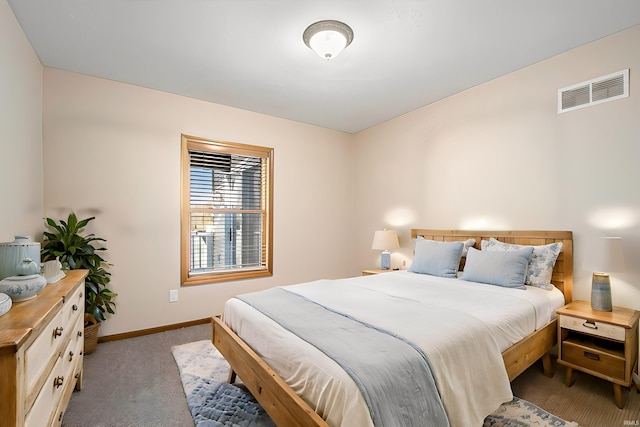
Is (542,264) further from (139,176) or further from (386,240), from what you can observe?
(139,176)

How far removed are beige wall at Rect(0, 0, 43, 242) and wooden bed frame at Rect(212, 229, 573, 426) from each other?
1615 mm

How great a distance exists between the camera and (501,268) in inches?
102

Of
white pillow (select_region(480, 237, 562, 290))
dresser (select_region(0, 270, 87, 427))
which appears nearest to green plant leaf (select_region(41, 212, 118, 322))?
dresser (select_region(0, 270, 87, 427))

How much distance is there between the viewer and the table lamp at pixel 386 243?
3.93 metres

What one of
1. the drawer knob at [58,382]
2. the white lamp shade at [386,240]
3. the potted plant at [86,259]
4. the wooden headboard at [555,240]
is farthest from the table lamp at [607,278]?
the potted plant at [86,259]

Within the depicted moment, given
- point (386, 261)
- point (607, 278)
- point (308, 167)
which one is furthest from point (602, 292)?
point (308, 167)

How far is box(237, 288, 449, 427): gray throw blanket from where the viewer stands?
3.94 ft

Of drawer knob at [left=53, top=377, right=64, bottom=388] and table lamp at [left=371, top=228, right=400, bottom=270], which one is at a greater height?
table lamp at [left=371, top=228, right=400, bottom=270]

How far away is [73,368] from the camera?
189 cm

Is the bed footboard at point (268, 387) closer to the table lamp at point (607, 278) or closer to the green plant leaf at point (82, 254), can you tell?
the green plant leaf at point (82, 254)

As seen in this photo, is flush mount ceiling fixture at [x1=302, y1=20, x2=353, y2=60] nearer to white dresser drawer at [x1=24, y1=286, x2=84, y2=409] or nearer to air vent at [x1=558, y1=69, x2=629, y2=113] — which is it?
air vent at [x1=558, y1=69, x2=629, y2=113]

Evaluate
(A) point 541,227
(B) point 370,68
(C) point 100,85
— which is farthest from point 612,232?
(C) point 100,85

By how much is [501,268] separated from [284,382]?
2.07 metres

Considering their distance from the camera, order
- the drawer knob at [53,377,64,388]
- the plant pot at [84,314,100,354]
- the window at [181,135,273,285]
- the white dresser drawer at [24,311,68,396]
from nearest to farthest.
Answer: the white dresser drawer at [24,311,68,396], the drawer knob at [53,377,64,388], the plant pot at [84,314,100,354], the window at [181,135,273,285]
